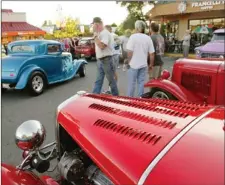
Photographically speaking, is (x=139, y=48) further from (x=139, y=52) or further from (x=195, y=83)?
(x=195, y=83)

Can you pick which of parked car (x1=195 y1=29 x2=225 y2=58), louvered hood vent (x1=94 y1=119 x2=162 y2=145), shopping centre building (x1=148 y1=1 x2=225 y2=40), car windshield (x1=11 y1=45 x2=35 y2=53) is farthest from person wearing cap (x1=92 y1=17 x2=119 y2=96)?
shopping centre building (x1=148 y1=1 x2=225 y2=40)

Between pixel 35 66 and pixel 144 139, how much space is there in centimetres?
631

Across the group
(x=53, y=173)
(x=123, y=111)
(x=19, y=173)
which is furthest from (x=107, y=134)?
(x=53, y=173)

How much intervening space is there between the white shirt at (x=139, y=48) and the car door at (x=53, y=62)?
11.1 feet

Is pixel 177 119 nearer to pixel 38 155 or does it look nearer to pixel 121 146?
pixel 121 146

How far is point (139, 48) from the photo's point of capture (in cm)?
502

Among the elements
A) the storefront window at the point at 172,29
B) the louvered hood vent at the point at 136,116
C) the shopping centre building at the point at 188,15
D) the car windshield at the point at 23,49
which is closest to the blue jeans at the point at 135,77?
the louvered hood vent at the point at 136,116

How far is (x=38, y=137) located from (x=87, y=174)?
0.55m

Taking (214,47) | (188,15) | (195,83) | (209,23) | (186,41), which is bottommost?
(195,83)

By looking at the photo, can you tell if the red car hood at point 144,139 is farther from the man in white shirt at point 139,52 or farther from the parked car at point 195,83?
the man in white shirt at point 139,52

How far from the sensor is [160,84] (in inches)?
178

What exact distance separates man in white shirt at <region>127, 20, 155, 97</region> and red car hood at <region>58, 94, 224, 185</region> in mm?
3223

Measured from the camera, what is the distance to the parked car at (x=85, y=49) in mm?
15219

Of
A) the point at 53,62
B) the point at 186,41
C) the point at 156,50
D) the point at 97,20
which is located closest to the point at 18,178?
the point at 97,20
